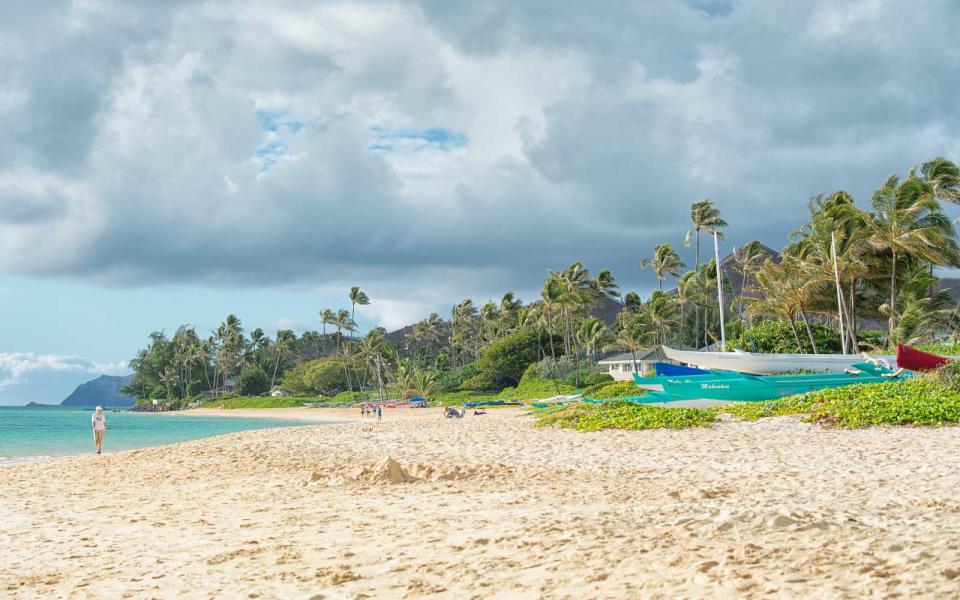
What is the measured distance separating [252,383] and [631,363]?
2360 inches

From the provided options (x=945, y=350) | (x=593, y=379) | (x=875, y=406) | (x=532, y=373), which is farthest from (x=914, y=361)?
(x=532, y=373)

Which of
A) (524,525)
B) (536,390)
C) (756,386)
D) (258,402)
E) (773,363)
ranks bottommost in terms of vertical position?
(258,402)

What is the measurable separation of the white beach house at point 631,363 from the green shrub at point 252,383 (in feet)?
182

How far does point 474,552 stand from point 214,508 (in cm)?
485

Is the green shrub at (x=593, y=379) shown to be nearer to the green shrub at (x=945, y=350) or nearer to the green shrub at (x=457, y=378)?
the green shrub at (x=457, y=378)

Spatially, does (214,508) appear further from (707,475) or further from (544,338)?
(544,338)

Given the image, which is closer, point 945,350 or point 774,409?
point 774,409

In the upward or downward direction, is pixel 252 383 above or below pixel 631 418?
above

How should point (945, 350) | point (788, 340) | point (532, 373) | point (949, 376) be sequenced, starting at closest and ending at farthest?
1. point (949, 376)
2. point (945, 350)
3. point (788, 340)
4. point (532, 373)

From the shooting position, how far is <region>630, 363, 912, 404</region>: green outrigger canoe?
936 inches

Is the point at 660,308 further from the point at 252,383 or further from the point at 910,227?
the point at 252,383

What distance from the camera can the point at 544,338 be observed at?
7681 centimetres

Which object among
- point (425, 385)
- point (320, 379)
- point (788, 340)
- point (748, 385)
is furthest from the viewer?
point (320, 379)

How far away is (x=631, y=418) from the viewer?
708 inches
